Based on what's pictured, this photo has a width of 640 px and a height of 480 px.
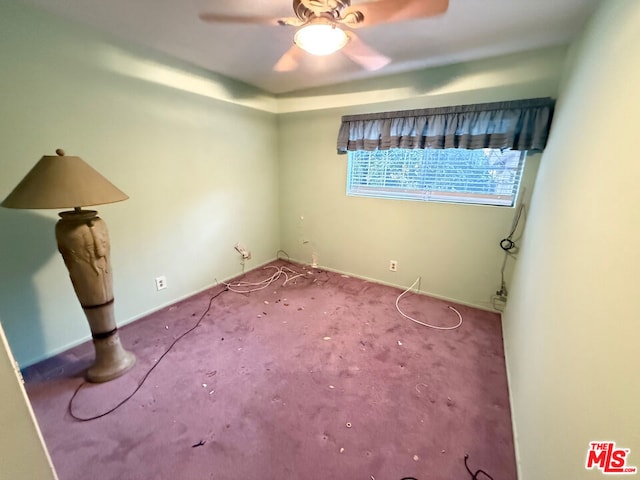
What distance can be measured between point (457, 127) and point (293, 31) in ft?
5.28

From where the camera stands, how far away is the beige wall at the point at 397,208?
2256 mm

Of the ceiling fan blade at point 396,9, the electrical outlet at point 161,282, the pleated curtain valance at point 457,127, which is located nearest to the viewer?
the ceiling fan blade at point 396,9

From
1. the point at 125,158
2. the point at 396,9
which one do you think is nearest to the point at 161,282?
the point at 125,158

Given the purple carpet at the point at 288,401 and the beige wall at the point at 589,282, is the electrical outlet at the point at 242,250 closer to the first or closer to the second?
the purple carpet at the point at 288,401

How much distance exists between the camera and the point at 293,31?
184 cm

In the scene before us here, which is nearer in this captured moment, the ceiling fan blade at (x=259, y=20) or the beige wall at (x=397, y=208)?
the ceiling fan blade at (x=259, y=20)

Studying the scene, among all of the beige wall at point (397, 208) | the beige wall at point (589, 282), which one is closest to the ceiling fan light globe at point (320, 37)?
the beige wall at point (589, 282)

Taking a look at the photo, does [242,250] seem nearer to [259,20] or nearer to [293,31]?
[293,31]

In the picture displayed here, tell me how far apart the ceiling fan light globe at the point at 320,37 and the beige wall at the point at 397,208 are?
1.47 m

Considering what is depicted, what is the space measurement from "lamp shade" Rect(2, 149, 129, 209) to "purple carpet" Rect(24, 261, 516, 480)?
1161 mm

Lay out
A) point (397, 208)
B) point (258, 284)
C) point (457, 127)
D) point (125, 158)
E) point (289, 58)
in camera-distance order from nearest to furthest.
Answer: point (289, 58) < point (125, 158) < point (457, 127) < point (397, 208) < point (258, 284)

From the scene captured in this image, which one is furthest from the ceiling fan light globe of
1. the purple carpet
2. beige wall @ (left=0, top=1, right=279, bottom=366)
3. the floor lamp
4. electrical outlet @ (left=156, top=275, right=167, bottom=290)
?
electrical outlet @ (left=156, top=275, right=167, bottom=290)

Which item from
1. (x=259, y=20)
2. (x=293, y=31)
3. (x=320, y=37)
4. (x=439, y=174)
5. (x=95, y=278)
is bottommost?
(x=95, y=278)

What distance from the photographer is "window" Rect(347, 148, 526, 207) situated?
2430 mm
